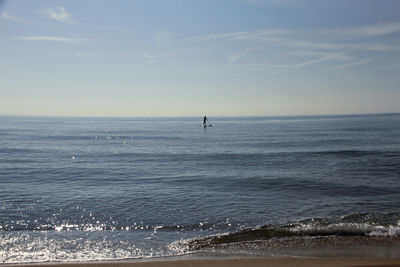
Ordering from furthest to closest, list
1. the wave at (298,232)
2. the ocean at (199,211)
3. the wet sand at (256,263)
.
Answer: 1. the wave at (298,232)
2. the ocean at (199,211)
3. the wet sand at (256,263)

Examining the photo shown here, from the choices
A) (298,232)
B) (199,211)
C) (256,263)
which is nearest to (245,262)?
(256,263)

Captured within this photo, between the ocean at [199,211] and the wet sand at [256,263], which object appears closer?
the wet sand at [256,263]

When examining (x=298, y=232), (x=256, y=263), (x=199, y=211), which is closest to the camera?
(x=256, y=263)

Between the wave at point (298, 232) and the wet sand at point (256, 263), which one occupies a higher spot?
the wet sand at point (256, 263)

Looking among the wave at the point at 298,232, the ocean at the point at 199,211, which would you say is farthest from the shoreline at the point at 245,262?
the wave at the point at 298,232

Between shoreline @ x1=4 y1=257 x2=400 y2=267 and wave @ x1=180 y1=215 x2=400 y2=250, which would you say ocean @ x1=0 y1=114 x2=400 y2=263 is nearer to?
wave @ x1=180 y1=215 x2=400 y2=250

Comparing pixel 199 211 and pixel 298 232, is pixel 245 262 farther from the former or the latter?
pixel 199 211

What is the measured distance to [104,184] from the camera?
1573 cm

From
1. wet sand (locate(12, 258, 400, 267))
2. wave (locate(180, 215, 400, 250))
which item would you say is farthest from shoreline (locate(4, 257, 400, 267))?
wave (locate(180, 215, 400, 250))

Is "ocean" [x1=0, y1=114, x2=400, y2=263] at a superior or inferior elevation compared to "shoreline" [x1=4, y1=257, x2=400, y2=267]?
inferior

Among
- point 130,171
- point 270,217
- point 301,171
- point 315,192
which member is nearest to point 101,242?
point 270,217

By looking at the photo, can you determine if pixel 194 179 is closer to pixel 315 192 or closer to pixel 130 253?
pixel 315 192

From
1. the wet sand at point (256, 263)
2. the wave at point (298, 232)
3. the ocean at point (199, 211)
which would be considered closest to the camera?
the wet sand at point (256, 263)

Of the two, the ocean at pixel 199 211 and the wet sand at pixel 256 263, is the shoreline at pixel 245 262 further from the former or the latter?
the ocean at pixel 199 211
